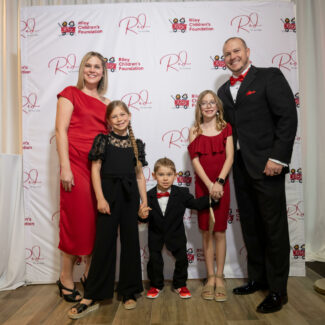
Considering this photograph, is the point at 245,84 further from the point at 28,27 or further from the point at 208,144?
the point at 28,27

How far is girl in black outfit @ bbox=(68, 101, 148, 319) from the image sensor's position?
6.43ft

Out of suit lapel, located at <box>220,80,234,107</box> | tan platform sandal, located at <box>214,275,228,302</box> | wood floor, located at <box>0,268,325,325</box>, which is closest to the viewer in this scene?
wood floor, located at <box>0,268,325,325</box>

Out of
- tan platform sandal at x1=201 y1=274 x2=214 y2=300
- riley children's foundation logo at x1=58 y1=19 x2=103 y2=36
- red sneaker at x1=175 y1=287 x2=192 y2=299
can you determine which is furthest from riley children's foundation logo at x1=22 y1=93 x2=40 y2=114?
tan platform sandal at x1=201 y1=274 x2=214 y2=300

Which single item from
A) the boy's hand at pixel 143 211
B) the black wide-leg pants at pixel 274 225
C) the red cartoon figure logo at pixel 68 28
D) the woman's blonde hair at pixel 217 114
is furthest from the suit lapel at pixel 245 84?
the red cartoon figure logo at pixel 68 28

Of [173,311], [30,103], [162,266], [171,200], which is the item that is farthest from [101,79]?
[173,311]

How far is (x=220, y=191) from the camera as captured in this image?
2127 mm

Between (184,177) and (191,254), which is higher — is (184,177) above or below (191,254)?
above

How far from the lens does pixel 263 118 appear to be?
2.07 meters

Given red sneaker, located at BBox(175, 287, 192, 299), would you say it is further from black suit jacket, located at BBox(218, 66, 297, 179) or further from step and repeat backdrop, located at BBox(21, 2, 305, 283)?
black suit jacket, located at BBox(218, 66, 297, 179)

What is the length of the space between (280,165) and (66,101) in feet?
5.11

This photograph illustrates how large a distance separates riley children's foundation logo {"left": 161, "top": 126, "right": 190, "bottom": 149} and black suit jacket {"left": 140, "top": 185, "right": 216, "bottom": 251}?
465mm

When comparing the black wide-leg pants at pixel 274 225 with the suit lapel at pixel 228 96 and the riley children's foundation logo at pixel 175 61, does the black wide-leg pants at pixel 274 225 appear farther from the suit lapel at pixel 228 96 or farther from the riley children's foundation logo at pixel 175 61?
the riley children's foundation logo at pixel 175 61

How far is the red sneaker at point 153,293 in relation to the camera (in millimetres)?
2172

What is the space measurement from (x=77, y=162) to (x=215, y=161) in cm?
102
